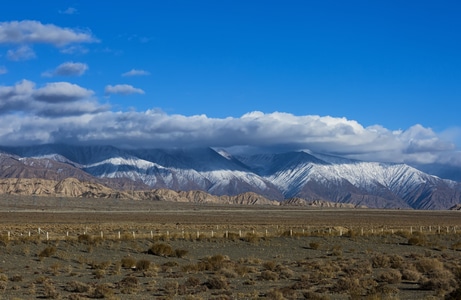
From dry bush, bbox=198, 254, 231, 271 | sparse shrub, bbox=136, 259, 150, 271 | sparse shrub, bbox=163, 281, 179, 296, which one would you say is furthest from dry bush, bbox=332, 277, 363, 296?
sparse shrub, bbox=136, 259, 150, 271

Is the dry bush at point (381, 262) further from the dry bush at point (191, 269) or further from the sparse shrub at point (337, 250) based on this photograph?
the dry bush at point (191, 269)

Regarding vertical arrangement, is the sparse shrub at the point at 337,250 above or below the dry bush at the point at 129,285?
below

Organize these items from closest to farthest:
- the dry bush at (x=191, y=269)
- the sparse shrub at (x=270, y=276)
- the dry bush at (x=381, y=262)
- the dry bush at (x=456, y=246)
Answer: the sparse shrub at (x=270, y=276) → the dry bush at (x=191, y=269) → the dry bush at (x=381, y=262) → the dry bush at (x=456, y=246)

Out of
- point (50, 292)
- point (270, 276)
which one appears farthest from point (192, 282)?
point (50, 292)

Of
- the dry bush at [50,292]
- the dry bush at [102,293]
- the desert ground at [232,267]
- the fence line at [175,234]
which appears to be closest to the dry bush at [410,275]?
the desert ground at [232,267]

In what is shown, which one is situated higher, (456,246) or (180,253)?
(180,253)

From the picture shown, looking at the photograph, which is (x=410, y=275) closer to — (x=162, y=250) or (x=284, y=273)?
(x=284, y=273)

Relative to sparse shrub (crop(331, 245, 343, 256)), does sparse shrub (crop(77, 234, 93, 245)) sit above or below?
above

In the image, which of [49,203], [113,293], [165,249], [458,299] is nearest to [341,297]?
[458,299]

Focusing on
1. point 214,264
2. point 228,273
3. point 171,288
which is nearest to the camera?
point 171,288

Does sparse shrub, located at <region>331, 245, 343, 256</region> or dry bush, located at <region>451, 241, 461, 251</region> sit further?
dry bush, located at <region>451, 241, 461, 251</region>

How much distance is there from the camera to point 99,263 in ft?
128

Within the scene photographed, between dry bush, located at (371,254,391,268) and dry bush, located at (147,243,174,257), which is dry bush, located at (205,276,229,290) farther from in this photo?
dry bush, located at (147,243,174,257)

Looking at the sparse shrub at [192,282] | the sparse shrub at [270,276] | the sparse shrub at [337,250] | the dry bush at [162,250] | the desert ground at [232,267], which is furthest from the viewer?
the sparse shrub at [337,250]
